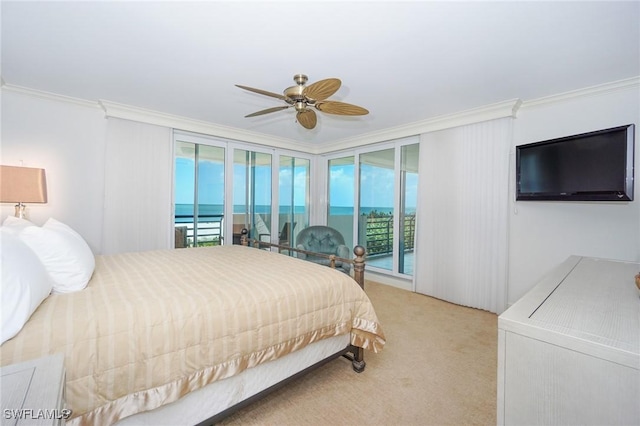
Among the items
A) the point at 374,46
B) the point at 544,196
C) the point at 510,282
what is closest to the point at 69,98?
the point at 374,46

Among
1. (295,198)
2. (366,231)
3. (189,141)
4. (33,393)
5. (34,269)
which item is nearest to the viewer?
(33,393)

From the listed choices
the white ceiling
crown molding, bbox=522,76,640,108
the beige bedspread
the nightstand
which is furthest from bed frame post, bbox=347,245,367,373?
crown molding, bbox=522,76,640,108

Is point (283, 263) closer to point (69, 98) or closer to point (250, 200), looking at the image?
point (250, 200)

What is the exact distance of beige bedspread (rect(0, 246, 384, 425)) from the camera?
3.61 ft

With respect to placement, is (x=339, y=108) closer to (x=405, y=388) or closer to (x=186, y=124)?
(x=405, y=388)

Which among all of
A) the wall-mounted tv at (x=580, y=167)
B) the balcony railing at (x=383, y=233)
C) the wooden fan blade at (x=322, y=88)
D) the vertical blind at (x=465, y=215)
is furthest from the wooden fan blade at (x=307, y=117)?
the balcony railing at (x=383, y=233)

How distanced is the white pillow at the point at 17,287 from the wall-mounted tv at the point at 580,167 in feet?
12.1

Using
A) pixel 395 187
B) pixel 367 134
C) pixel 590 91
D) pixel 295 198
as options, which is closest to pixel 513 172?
pixel 590 91

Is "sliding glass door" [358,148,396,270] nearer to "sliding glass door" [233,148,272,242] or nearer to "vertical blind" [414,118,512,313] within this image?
"vertical blind" [414,118,512,313]

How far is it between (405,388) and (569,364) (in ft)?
4.31

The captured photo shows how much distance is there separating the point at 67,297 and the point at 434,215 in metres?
3.82

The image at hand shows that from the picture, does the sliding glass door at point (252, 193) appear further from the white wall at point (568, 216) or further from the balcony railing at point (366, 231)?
the white wall at point (568, 216)

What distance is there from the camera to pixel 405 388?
75.5 inches

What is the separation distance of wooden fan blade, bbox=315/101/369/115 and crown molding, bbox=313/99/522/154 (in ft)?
6.17
